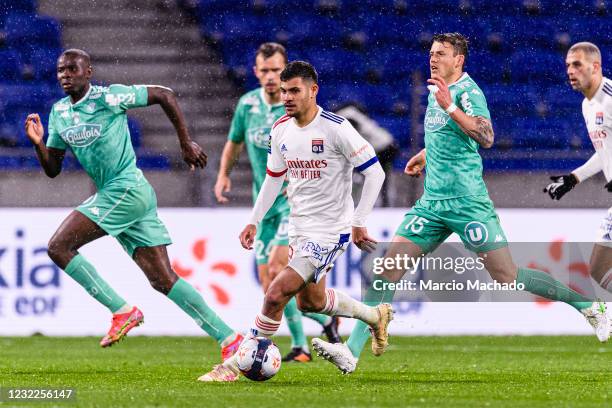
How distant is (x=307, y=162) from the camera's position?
22.7 ft

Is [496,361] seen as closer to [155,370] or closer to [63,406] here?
[155,370]

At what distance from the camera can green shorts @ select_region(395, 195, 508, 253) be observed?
25.0 feet

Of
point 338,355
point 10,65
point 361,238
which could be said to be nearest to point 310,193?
point 361,238

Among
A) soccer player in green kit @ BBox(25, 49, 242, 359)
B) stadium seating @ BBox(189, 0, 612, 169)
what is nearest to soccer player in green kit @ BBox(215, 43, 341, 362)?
soccer player in green kit @ BBox(25, 49, 242, 359)

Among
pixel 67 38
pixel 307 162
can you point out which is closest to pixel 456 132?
pixel 307 162

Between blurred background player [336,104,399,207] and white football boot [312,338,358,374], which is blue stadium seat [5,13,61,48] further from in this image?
white football boot [312,338,358,374]

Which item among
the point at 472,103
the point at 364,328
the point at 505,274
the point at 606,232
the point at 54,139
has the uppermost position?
the point at 472,103

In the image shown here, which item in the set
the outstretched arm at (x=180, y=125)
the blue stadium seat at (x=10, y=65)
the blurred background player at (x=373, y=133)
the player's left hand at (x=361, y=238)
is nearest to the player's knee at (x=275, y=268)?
the outstretched arm at (x=180, y=125)

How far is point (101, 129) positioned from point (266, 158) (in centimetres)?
169

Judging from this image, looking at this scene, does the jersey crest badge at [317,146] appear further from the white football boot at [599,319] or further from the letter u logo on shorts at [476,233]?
the white football boot at [599,319]

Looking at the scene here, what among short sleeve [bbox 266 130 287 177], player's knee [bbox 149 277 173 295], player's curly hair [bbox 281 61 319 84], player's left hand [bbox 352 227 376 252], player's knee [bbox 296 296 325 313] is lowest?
player's knee [bbox 149 277 173 295]

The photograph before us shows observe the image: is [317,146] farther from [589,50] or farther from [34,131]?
[589,50]

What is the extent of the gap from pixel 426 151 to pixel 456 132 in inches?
10.8

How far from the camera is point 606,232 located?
839cm
